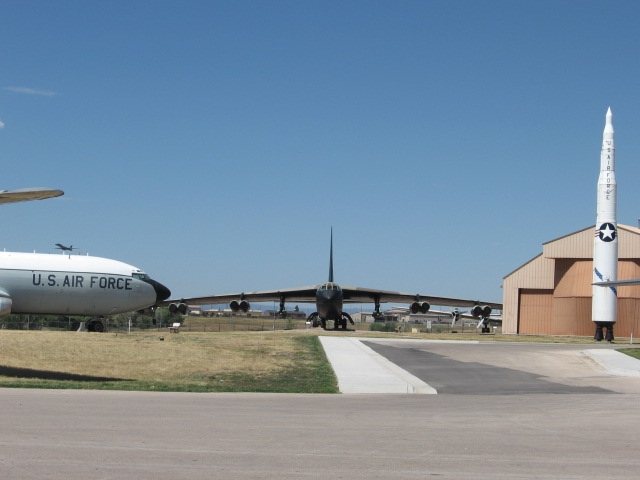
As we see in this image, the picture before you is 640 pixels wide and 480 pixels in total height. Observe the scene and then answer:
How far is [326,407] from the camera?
45.5ft

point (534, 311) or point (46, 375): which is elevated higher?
point (534, 311)

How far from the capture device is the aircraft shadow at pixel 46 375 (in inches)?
716

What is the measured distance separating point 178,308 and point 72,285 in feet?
65.8

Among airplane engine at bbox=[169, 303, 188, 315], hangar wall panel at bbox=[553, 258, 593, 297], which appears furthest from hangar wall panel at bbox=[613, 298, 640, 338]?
airplane engine at bbox=[169, 303, 188, 315]

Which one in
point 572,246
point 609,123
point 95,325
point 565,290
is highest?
point 609,123

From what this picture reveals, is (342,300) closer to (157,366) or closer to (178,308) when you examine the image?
(178,308)

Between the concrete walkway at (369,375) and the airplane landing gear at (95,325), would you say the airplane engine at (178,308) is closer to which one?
the airplane landing gear at (95,325)

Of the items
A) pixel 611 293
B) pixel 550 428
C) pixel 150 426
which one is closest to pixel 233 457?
pixel 150 426

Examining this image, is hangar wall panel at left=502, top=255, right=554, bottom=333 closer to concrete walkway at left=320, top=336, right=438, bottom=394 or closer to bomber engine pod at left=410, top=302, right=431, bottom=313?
bomber engine pod at left=410, top=302, right=431, bottom=313

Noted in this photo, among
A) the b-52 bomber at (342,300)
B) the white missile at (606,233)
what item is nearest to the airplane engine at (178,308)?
the b-52 bomber at (342,300)

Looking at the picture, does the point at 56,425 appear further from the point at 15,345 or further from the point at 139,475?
the point at 15,345

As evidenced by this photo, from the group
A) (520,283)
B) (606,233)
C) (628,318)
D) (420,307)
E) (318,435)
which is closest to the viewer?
(318,435)

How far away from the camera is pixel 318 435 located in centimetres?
1039

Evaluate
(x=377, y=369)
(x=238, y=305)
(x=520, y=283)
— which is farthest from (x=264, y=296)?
(x=377, y=369)
